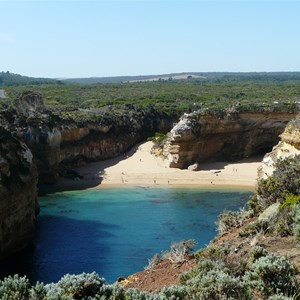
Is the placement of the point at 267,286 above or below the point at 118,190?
above

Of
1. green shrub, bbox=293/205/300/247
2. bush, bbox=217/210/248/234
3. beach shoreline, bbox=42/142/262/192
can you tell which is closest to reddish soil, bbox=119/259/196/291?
green shrub, bbox=293/205/300/247

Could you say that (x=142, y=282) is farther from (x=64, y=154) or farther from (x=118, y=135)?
(x=118, y=135)

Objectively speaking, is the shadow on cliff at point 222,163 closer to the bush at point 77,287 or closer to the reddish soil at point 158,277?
the reddish soil at point 158,277

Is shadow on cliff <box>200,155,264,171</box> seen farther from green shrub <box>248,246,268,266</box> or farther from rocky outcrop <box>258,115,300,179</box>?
green shrub <box>248,246,268,266</box>

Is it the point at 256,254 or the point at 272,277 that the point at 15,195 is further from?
the point at 272,277

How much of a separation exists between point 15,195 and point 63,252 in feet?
13.5

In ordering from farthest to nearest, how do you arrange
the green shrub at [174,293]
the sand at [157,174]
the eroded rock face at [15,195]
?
the sand at [157,174] → the eroded rock face at [15,195] → the green shrub at [174,293]

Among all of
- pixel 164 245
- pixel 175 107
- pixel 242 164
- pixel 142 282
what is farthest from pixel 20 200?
pixel 175 107

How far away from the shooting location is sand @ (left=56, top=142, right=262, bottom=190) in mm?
46438

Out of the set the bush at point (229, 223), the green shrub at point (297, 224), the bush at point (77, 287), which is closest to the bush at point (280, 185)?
the bush at point (229, 223)

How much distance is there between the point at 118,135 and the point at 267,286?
164ft

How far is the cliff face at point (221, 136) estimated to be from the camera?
50094mm

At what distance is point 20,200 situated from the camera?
2739 cm

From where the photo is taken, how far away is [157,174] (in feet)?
160
